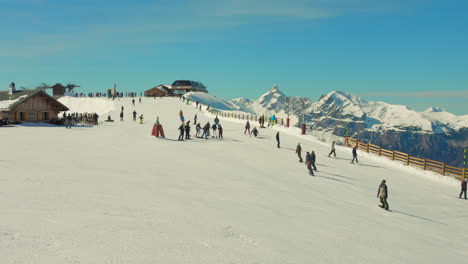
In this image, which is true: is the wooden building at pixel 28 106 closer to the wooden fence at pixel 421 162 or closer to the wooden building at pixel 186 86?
the wooden fence at pixel 421 162

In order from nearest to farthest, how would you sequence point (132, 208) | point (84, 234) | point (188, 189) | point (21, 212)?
1. point (84, 234)
2. point (21, 212)
3. point (132, 208)
4. point (188, 189)

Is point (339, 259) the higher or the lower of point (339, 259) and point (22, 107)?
the lower

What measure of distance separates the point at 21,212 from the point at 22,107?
3388 centimetres

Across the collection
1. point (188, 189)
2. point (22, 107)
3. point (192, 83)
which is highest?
point (192, 83)

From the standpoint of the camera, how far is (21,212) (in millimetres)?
8672

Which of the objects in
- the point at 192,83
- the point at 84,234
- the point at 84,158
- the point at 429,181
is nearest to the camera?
the point at 84,234

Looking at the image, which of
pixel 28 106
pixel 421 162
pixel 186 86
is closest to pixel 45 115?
pixel 28 106

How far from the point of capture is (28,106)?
3797 centimetres

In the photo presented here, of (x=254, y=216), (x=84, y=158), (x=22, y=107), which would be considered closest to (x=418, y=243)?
(x=254, y=216)

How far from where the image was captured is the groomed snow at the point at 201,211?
25.1 ft

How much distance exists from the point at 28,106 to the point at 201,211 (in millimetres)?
34818

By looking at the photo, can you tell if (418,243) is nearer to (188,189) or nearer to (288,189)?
(288,189)

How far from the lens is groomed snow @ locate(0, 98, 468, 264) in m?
7.66

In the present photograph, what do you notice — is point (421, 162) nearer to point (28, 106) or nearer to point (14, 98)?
point (28, 106)
